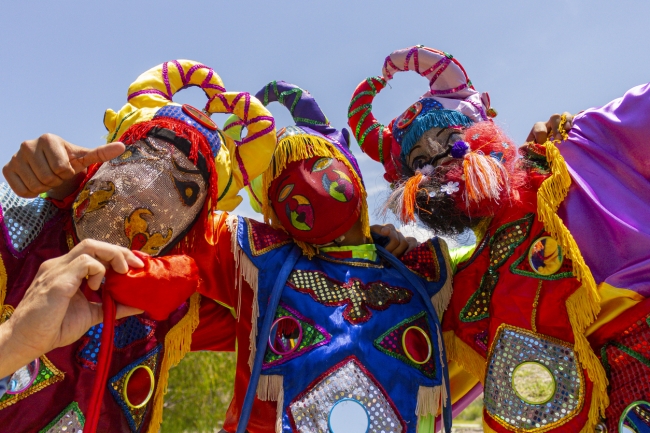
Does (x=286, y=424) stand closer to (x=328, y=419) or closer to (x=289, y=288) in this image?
(x=328, y=419)

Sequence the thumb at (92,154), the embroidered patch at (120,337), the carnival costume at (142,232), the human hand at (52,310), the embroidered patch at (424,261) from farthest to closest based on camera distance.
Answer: the embroidered patch at (424,261)
the embroidered patch at (120,337)
the carnival costume at (142,232)
the thumb at (92,154)
the human hand at (52,310)

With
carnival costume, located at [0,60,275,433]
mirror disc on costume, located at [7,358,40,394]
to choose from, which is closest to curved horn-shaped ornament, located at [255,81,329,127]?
carnival costume, located at [0,60,275,433]

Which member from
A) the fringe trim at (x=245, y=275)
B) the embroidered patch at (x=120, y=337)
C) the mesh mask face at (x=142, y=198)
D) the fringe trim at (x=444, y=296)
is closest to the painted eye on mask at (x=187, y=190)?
the mesh mask face at (x=142, y=198)

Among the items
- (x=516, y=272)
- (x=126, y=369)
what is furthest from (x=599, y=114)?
(x=126, y=369)

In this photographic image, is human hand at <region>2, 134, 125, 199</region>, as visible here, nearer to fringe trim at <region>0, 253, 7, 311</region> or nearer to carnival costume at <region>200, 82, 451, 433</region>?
fringe trim at <region>0, 253, 7, 311</region>

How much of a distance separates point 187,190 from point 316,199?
0.55m

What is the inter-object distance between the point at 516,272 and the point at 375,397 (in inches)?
28.2

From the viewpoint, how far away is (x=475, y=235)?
274cm

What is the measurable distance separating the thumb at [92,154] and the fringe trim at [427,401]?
141 cm

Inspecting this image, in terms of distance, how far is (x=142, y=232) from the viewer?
2.11 metres

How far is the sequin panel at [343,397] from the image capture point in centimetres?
227

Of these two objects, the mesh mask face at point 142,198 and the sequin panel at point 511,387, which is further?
the sequin panel at point 511,387

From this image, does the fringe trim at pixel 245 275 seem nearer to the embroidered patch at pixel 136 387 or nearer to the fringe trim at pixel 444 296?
the embroidered patch at pixel 136 387

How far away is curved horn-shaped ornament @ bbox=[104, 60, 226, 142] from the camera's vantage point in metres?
2.32
